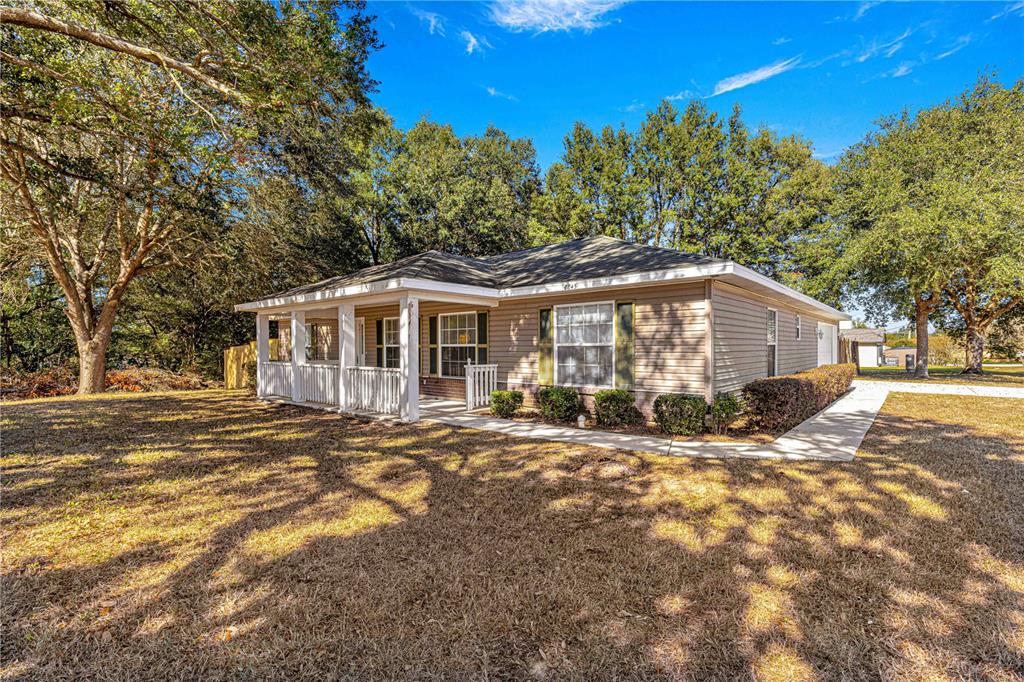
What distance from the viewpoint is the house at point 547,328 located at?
769cm

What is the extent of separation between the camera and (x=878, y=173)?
20.1m

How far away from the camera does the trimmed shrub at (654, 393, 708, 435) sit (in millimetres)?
7016

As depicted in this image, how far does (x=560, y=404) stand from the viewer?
830 cm

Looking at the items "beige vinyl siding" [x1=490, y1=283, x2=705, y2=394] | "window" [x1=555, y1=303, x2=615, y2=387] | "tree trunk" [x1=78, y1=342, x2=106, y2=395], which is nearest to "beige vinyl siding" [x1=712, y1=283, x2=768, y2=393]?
"beige vinyl siding" [x1=490, y1=283, x2=705, y2=394]

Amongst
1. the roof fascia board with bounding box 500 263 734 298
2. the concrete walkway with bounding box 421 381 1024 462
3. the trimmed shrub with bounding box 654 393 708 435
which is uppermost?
the roof fascia board with bounding box 500 263 734 298

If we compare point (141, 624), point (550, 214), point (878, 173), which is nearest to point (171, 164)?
point (141, 624)

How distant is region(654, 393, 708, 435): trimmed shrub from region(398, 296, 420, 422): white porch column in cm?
430

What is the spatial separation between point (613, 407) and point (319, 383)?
6705 mm

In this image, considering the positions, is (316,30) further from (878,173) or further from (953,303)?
(953,303)

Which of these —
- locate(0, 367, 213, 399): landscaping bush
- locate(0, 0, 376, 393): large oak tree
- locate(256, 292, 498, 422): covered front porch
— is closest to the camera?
locate(0, 0, 376, 393): large oak tree

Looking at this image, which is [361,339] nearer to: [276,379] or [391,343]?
[391,343]

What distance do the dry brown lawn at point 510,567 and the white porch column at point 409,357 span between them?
95.0 inches

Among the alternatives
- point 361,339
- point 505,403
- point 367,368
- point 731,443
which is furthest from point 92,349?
point 731,443

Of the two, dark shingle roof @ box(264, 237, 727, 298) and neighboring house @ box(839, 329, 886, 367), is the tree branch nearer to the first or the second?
dark shingle roof @ box(264, 237, 727, 298)
